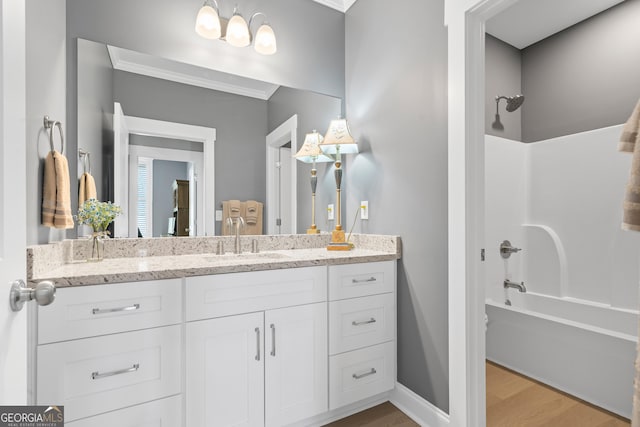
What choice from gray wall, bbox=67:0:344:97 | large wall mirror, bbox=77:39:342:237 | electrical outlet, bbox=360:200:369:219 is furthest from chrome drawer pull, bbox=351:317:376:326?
gray wall, bbox=67:0:344:97

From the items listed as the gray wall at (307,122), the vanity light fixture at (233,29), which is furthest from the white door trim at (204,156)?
the vanity light fixture at (233,29)

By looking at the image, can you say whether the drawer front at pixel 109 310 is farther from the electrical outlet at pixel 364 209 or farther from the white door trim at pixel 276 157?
the electrical outlet at pixel 364 209

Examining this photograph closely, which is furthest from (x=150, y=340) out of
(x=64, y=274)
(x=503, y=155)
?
(x=503, y=155)

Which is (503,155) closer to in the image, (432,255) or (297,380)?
(432,255)

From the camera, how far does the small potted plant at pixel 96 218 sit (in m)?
1.47

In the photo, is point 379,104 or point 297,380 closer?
point 297,380

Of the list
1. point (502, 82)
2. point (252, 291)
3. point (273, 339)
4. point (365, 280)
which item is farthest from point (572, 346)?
point (502, 82)

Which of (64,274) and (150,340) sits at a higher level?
(64,274)

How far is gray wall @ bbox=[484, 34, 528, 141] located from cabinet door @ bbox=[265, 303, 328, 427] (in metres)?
2.15

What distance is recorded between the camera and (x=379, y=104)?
2.00 meters

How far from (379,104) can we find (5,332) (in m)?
1.95

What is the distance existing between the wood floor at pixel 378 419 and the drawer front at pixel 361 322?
396mm

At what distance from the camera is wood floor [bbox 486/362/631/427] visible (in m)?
1.69

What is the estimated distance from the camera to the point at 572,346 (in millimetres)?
1951
